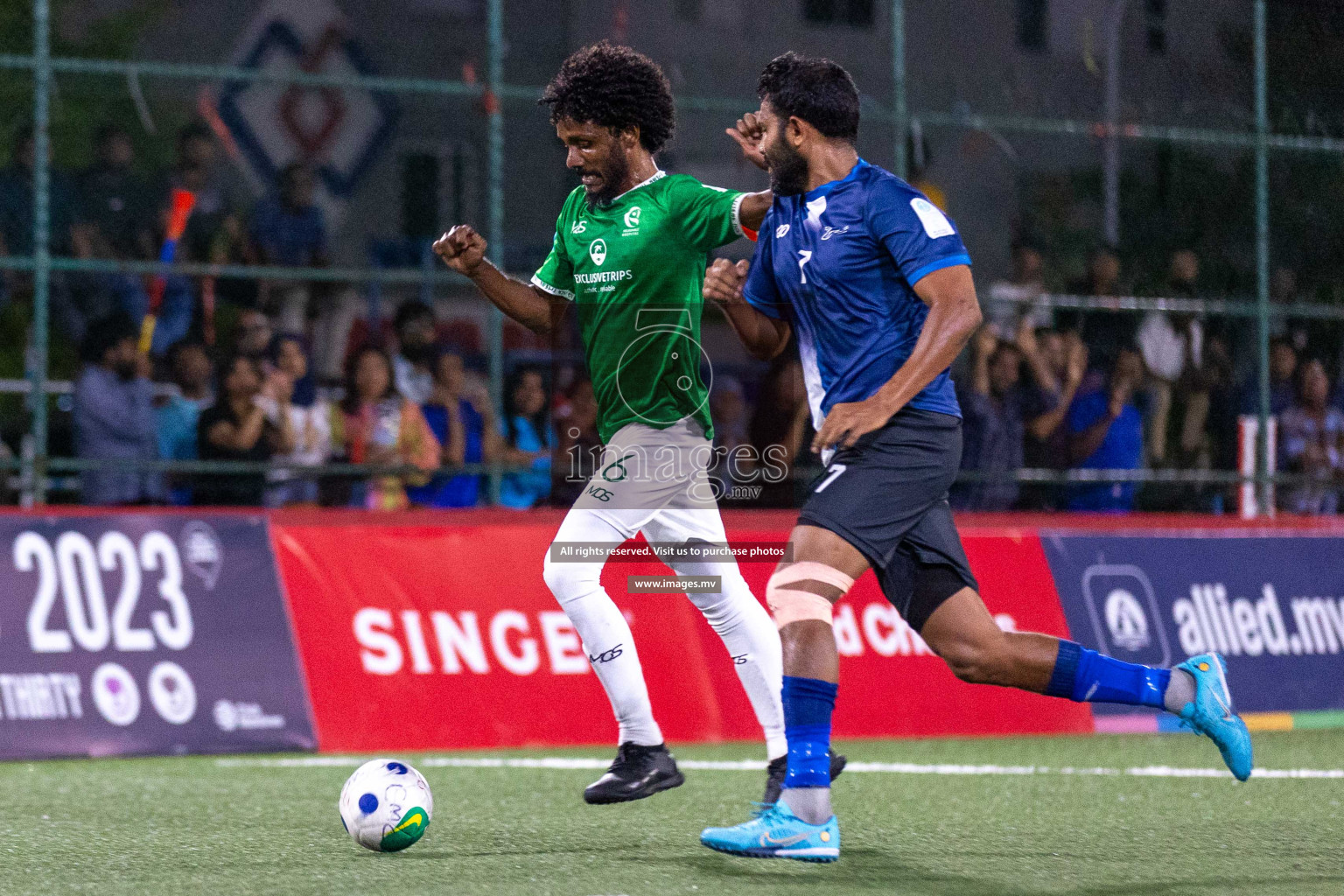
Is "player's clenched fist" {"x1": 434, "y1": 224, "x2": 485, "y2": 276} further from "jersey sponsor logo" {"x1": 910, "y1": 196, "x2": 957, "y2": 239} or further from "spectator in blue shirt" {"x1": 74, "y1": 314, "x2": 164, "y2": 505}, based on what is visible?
"spectator in blue shirt" {"x1": 74, "y1": 314, "x2": 164, "y2": 505}

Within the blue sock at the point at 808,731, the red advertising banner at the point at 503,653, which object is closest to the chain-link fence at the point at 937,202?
the red advertising banner at the point at 503,653

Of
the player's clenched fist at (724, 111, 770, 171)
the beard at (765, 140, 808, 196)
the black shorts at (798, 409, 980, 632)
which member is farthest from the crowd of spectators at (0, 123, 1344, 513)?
the black shorts at (798, 409, 980, 632)

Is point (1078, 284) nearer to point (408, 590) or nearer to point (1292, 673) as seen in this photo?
point (1292, 673)

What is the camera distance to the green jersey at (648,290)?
620 cm

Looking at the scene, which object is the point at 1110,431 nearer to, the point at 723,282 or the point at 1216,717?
the point at 1216,717

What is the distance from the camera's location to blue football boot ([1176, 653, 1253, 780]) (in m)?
5.42

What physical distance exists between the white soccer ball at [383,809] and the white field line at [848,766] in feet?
8.42

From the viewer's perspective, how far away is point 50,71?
30.8 ft

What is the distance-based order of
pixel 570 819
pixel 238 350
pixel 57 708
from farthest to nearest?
pixel 238 350 → pixel 57 708 → pixel 570 819

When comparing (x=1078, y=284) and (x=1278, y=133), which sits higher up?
(x=1278, y=133)

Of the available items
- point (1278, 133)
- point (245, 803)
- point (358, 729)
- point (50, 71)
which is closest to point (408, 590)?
point (358, 729)

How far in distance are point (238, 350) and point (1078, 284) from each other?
5.19 metres

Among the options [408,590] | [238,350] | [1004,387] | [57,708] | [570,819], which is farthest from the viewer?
[1004,387]

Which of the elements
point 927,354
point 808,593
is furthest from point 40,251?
point 927,354
